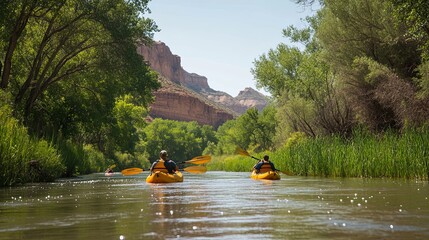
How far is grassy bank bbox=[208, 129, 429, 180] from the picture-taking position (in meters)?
18.4

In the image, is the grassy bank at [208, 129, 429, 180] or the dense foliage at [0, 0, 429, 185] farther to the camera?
the dense foliage at [0, 0, 429, 185]

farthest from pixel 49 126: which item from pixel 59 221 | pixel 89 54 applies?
pixel 59 221

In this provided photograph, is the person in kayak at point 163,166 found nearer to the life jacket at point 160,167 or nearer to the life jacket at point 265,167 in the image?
the life jacket at point 160,167

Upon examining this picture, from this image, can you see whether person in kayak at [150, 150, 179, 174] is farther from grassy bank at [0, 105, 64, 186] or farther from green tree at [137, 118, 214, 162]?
green tree at [137, 118, 214, 162]

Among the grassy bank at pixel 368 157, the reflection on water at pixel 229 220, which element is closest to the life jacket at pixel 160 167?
the grassy bank at pixel 368 157

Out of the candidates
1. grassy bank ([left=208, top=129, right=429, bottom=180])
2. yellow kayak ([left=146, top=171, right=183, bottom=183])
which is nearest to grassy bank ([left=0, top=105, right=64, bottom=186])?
yellow kayak ([left=146, top=171, right=183, bottom=183])

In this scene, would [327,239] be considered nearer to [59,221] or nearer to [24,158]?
[59,221]

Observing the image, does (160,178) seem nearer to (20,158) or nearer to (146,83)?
(20,158)

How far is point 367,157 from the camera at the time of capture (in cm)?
2108

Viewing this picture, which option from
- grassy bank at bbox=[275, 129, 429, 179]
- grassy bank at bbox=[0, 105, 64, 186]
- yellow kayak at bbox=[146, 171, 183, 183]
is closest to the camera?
grassy bank at bbox=[0, 105, 64, 186]

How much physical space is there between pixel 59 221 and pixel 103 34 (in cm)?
2414

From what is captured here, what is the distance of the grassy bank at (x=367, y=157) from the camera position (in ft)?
60.4

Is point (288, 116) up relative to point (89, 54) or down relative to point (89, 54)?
down

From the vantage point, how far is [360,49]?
2841 centimetres
